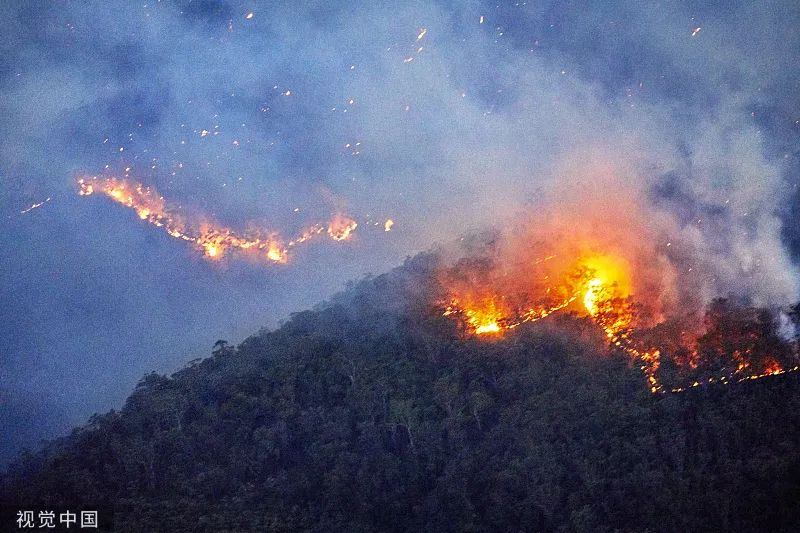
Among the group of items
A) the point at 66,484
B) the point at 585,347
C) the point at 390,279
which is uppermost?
the point at 390,279

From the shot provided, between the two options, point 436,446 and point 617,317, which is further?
point 617,317

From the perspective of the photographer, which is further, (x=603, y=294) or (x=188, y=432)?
(x=603, y=294)

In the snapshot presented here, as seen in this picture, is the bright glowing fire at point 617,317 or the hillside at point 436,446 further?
the bright glowing fire at point 617,317

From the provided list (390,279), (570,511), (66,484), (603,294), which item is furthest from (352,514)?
(390,279)

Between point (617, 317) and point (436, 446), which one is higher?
point (617, 317)

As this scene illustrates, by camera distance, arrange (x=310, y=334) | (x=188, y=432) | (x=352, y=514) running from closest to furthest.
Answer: (x=352, y=514), (x=188, y=432), (x=310, y=334)

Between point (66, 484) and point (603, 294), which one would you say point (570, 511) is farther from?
point (66, 484)

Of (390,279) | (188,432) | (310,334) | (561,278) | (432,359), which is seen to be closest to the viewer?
(188,432)

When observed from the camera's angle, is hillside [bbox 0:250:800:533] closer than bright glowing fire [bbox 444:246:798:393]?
Yes
